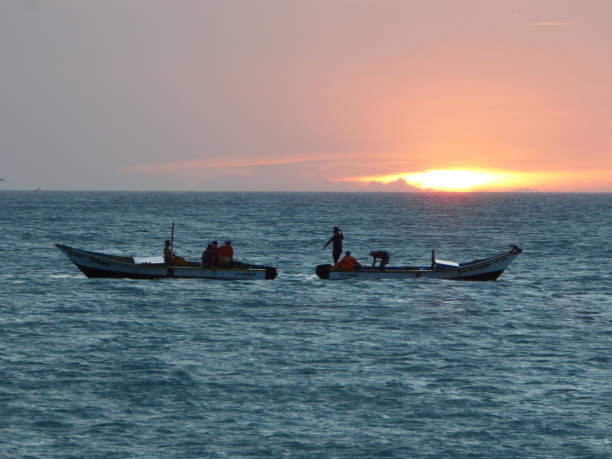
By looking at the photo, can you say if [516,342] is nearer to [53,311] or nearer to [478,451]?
[478,451]

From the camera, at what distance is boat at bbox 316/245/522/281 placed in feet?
135

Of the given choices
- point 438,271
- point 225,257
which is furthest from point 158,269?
point 438,271

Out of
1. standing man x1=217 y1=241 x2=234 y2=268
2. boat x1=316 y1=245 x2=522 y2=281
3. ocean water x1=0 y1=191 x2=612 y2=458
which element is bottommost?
ocean water x1=0 y1=191 x2=612 y2=458

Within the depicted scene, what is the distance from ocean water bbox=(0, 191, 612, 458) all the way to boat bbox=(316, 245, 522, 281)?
0.63m

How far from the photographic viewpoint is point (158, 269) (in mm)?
40812

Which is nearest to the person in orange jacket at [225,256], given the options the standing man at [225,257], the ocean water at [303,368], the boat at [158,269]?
the standing man at [225,257]

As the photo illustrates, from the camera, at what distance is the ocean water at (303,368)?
59.6 ft

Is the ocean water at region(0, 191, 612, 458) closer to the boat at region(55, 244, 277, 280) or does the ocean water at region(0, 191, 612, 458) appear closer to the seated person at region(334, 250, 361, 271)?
the boat at region(55, 244, 277, 280)

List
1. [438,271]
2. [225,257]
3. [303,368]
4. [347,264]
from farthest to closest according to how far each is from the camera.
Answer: [438,271] < [347,264] < [225,257] < [303,368]

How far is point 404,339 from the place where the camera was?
27984mm

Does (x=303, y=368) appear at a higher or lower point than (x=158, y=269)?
lower

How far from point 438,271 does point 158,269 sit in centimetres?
1302

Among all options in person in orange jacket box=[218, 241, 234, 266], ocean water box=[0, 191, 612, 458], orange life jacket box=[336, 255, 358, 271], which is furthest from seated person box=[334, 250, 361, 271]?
person in orange jacket box=[218, 241, 234, 266]

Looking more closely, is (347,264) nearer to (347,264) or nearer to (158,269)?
(347,264)
